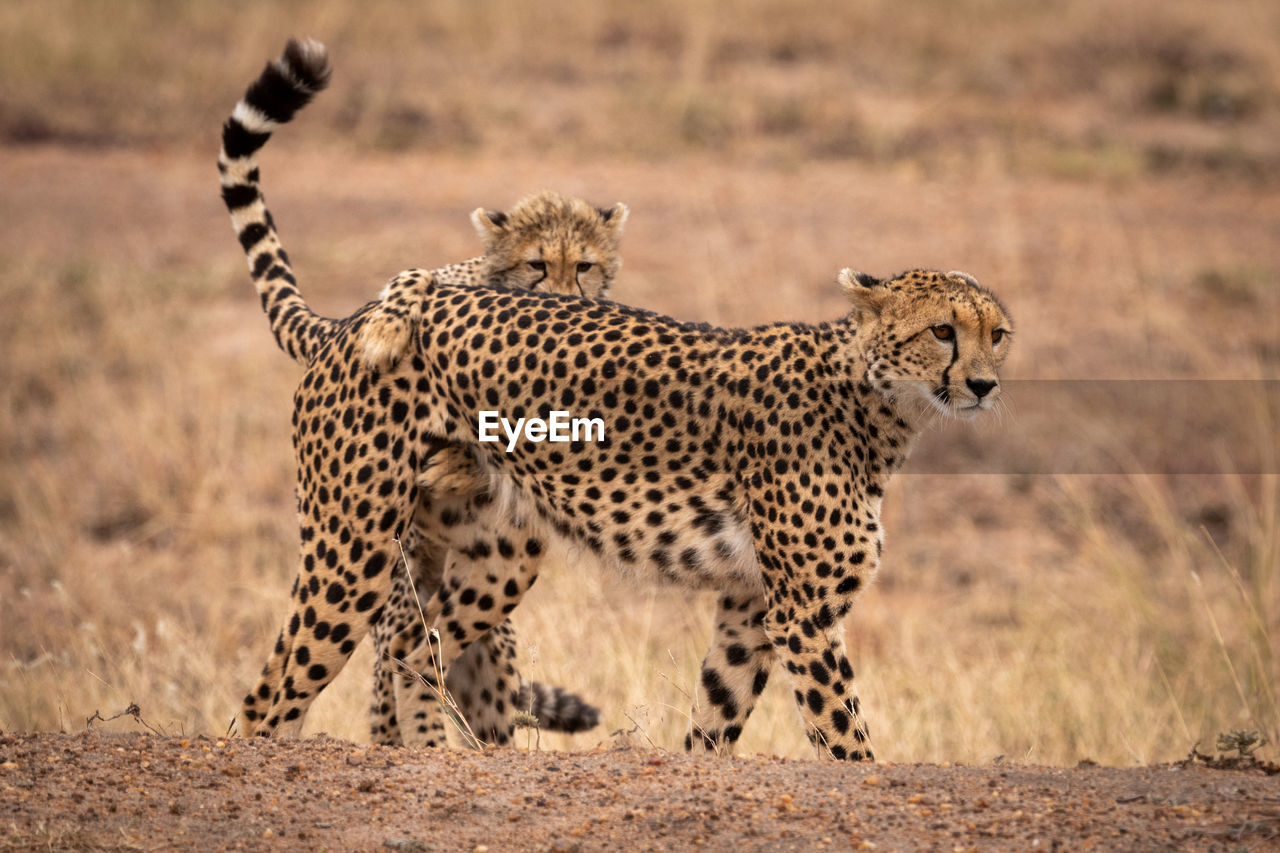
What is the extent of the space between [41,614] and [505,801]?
3.75m

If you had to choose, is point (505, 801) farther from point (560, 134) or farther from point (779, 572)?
point (560, 134)

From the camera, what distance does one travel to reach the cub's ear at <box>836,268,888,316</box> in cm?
353

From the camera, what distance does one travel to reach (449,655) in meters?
4.02

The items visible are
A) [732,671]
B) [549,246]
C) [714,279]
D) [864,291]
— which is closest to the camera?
[864,291]

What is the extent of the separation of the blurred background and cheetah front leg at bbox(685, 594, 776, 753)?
169mm

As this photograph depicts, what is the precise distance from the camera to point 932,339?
3.44 m

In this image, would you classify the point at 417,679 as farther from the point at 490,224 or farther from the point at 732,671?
the point at 490,224

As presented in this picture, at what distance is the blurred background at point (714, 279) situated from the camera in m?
5.25

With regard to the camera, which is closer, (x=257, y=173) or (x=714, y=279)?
(x=257, y=173)

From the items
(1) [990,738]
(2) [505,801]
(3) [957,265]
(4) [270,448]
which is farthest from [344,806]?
(3) [957,265]

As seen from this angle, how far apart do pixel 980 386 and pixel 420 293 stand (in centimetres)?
137

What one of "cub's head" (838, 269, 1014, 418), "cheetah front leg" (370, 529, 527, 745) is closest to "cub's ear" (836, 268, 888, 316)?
"cub's head" (838, 269, 1014, 418)

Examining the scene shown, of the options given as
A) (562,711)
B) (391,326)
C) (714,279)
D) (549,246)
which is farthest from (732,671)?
(714,279)

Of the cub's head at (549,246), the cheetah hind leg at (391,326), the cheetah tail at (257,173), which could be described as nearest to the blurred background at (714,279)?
the cheetah hind leg at (391,326)
